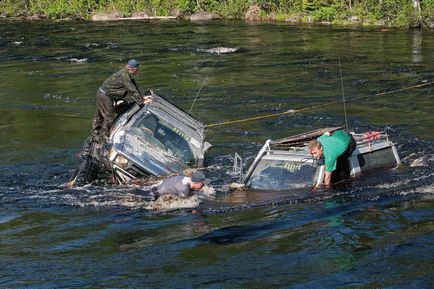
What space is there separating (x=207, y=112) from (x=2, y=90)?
32.7ft

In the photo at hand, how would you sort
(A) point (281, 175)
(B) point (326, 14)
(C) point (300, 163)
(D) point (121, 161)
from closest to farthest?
1. (C) point (300, 163)
2. (A) point (281, 175)
3. (D) point (121, 161)
4. (B) point (326, 14)

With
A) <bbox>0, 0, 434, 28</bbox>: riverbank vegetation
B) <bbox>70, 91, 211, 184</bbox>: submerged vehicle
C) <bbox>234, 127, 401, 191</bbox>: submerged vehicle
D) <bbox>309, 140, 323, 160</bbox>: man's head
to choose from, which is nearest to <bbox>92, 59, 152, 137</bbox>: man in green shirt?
<bbox>70, 91, 211, 184</bbox>: submerged vehicle

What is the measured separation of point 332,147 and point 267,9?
44785mm

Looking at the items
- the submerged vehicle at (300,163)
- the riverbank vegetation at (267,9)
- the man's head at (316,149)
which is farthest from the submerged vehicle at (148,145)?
the riverbank vegetation at (267,9)

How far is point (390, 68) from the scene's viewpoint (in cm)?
2831

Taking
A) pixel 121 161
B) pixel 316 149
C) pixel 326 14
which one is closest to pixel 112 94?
pixel 121 161

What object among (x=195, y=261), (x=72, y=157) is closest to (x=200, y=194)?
(x=195, y=261)

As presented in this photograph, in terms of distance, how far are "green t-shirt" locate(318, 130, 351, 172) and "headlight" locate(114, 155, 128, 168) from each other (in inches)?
135

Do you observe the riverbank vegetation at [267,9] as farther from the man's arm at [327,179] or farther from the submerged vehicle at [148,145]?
the man's arm at [327,179]

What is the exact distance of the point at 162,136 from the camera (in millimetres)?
13820

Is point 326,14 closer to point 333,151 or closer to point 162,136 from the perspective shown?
point 162,136

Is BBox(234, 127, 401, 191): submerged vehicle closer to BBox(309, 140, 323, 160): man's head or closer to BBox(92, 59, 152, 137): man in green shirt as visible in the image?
BBox(309, 140, 323, 160): man's head

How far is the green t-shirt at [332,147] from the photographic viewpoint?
11.5 meters

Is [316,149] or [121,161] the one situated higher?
[316,149]
